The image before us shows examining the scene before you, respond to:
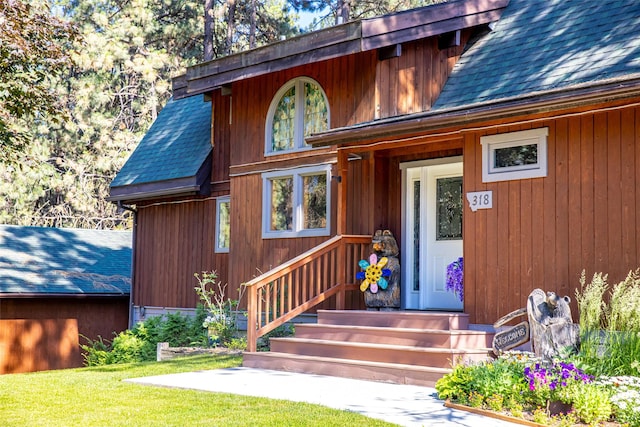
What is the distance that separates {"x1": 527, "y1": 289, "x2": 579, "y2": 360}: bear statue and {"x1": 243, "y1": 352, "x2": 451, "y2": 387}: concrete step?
41.0 inches

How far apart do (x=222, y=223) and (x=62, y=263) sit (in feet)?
21.2

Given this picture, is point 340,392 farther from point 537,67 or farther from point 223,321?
point 223,321

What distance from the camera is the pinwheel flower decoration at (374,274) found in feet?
37.5

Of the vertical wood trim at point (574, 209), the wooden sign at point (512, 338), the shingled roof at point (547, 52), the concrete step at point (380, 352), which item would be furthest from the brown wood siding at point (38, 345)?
the vertical wood trim at point (574, 209)

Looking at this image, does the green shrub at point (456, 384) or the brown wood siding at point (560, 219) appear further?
the brown wood siding at point (560, 219)

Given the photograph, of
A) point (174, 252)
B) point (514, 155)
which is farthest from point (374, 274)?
point (174, 252)

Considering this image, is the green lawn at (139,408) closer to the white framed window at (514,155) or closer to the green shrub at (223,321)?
the green shrub at (223,321)

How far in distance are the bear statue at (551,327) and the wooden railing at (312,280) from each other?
370cm

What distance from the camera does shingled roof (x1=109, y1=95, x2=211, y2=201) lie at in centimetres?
1598

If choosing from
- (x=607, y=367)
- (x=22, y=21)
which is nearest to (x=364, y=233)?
(x=607, y=367)

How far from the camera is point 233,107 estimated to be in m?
14.3

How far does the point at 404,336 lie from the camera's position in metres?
9.76

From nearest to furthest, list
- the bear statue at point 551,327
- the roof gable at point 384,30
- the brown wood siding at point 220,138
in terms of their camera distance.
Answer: the bear statue at point 551,327
the roof gable at point 384,30
the brown wood siding at point 220,138

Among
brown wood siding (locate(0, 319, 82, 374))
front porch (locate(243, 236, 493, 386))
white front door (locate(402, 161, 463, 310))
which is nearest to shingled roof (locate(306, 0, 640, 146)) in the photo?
white front door (locate(402, 161, 463, 310))
